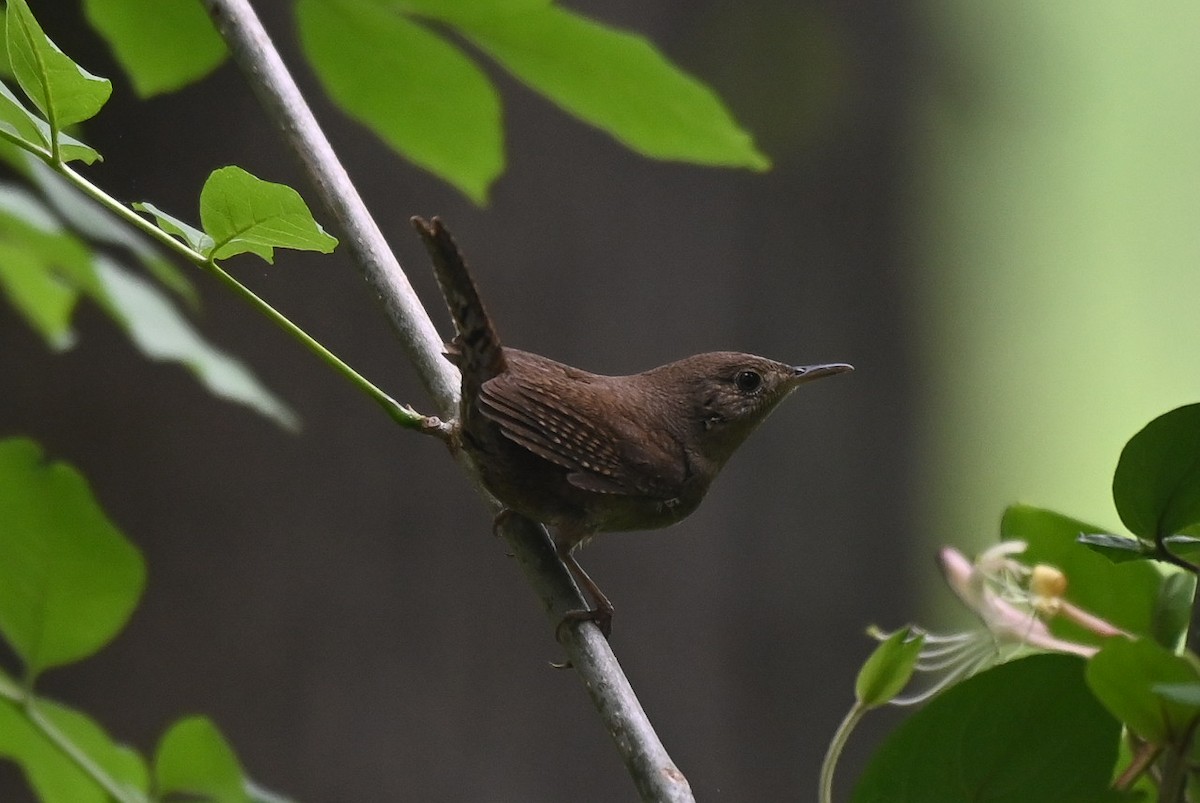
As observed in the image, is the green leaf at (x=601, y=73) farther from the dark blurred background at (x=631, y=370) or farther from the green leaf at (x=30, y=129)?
the dark blurred background at (x=631, y=370)

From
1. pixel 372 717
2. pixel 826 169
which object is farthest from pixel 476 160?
pixel 826 169

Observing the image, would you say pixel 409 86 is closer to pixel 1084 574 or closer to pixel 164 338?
pixel 164 338

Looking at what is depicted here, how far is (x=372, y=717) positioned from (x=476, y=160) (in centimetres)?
238

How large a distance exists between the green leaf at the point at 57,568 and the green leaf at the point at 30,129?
272mm

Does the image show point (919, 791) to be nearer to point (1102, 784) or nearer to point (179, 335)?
point (1102, 784)

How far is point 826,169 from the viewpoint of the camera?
394cm

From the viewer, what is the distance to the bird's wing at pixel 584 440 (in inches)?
52.7

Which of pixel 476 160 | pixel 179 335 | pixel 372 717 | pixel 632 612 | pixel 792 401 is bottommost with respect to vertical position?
pixel 372 717

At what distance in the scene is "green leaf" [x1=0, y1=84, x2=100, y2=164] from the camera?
0.80 m

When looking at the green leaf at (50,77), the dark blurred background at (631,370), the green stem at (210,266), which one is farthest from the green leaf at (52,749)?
the dark blurred background at (631,370)

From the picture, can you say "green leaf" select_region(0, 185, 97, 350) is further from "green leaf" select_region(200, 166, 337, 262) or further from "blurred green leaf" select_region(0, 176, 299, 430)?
"green leaf" select_region(200, 166, 337, 262)

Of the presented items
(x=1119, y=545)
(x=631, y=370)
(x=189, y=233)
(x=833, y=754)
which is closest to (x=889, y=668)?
(x=833, y=754)

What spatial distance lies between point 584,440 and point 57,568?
27.0 inches

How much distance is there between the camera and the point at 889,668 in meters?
0.86
